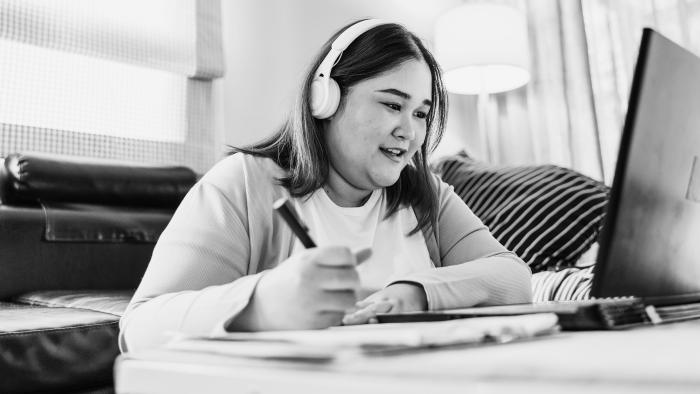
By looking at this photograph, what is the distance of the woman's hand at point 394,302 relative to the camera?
2.33ft

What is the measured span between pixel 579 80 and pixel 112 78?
5.88 feet

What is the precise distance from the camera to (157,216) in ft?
6.63

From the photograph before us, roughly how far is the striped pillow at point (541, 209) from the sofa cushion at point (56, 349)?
38.0 inches

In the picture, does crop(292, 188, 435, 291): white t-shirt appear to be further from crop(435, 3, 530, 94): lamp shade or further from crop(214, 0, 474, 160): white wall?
crop(214, 0, 474, 160): white wall

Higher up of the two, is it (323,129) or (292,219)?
(323,129)

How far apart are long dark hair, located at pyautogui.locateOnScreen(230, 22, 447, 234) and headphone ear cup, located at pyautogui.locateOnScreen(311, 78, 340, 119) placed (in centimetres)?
2

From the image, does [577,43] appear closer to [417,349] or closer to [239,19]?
[239,19]

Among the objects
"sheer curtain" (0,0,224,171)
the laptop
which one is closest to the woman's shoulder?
the laptop

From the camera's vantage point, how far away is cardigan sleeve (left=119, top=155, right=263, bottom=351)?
0.58 metres

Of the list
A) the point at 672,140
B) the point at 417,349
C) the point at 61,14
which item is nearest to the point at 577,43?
the point at 61,14

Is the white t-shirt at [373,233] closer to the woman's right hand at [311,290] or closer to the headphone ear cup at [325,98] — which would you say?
the headphone ear cup at [325,98]

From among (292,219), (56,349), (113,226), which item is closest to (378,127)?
(292,219)

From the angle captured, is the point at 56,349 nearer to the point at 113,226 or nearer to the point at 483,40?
the point at 113,226

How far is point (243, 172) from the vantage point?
991mm
